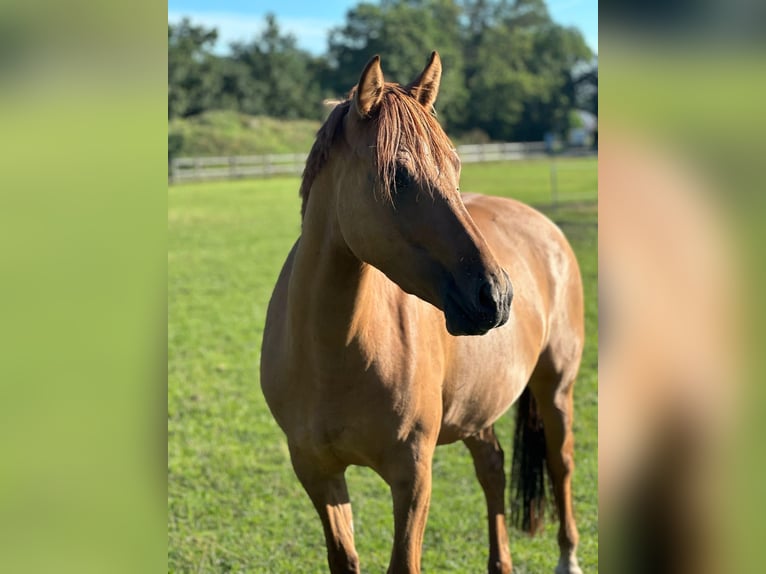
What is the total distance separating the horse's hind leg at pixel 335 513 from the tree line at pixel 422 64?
30.5 meters

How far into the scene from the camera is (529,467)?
361 cm

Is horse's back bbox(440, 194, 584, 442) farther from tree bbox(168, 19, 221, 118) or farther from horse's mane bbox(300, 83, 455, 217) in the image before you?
tree bbox(168, 19, 221, 118)

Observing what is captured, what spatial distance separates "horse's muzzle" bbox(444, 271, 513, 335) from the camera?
1.62 metres

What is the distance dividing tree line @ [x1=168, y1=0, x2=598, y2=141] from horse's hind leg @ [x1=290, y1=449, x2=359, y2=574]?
1203 inches

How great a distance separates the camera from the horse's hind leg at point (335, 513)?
2.54 m

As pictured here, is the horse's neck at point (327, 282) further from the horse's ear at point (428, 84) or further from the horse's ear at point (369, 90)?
the horse's ear at point (428, 84)

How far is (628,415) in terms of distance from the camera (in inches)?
21.1

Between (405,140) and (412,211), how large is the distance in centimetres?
19

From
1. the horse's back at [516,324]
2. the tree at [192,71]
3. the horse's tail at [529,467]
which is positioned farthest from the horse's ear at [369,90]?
the tree at [192,71]

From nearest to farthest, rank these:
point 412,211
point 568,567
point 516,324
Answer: point 412,211, point 516,324, point 568,567

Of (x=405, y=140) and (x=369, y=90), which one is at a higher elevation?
(x=369, y=90)

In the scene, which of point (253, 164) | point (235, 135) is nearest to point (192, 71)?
point (235, 135)

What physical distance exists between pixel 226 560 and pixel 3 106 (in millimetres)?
3336

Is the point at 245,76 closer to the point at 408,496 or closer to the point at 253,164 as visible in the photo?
the point at 253,164
